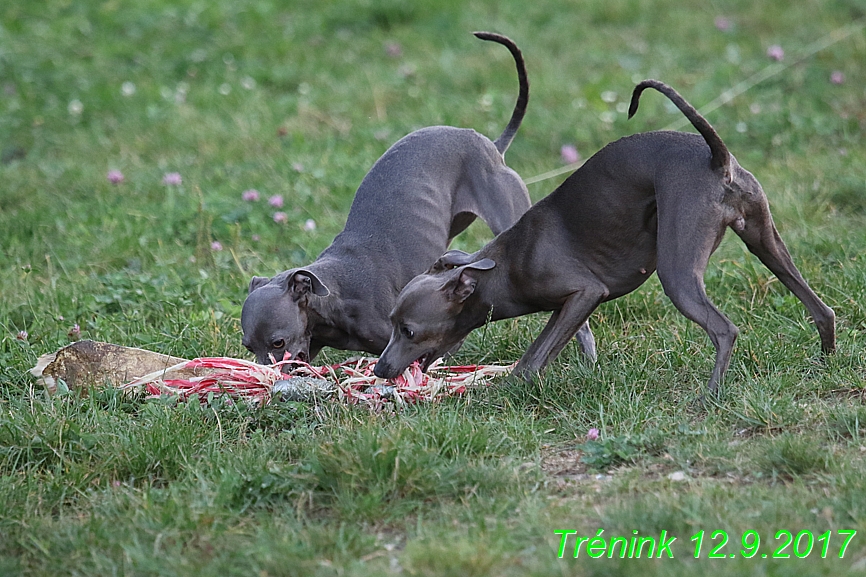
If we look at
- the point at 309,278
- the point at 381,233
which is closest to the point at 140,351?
the point at 309,278

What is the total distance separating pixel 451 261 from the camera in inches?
183

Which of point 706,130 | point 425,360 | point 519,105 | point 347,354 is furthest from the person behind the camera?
point 519,105

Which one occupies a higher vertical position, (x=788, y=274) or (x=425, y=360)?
(x=788, y=274)

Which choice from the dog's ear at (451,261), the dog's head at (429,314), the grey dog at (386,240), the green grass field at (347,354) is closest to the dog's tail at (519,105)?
the grey dog at (386,240)

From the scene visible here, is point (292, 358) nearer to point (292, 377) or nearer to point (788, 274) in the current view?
point (292, 377)

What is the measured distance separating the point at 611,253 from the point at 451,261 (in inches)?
26.7

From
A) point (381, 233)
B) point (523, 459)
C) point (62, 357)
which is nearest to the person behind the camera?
point (523, 459)

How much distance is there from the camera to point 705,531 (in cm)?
293

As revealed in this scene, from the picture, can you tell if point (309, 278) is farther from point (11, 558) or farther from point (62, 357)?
point (11, 558)

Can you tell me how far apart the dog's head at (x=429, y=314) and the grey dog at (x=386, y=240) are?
426 millimetres

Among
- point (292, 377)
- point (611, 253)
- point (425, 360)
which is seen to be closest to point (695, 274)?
Answer: point (611, 253)

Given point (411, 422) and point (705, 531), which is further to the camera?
point (411, 422)

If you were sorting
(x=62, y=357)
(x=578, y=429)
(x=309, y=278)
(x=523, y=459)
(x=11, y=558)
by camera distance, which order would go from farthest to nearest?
(x=309, y=278)
(x=62, y=357)
(x=578, y=429)
(x=523, y=459)
(x=11, y=558)

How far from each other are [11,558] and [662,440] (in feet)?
6.78
